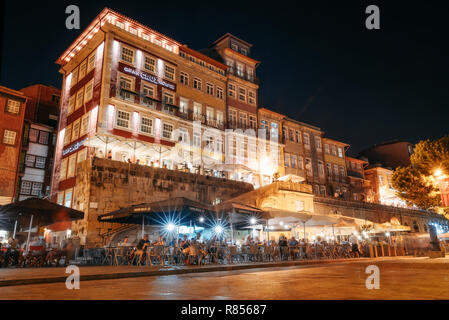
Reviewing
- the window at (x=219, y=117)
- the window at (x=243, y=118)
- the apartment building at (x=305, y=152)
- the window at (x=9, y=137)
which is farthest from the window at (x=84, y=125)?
the apartment building at (x=305, y=152)

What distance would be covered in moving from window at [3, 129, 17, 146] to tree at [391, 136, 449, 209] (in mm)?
33858

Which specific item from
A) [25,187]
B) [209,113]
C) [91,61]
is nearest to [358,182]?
[209,113]

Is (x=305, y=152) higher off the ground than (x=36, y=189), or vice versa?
(x=305, y=152)

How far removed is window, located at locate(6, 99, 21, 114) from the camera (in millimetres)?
32184

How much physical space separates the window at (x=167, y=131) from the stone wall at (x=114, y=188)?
5.89 metres

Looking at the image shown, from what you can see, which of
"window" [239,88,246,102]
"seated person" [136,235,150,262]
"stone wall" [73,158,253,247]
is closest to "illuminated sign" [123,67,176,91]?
"window" [239,88,246,102]

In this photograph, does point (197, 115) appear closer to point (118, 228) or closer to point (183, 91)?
point (183, 91)

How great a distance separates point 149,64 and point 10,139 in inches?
588

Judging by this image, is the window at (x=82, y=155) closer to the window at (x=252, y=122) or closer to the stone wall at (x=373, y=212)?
the window at (x=252, y=122)

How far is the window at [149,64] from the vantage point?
30.4 meters

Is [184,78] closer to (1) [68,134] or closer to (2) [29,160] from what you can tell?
(1) [68,134]

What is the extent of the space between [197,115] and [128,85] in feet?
24.4

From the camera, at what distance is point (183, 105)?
3256 cm
